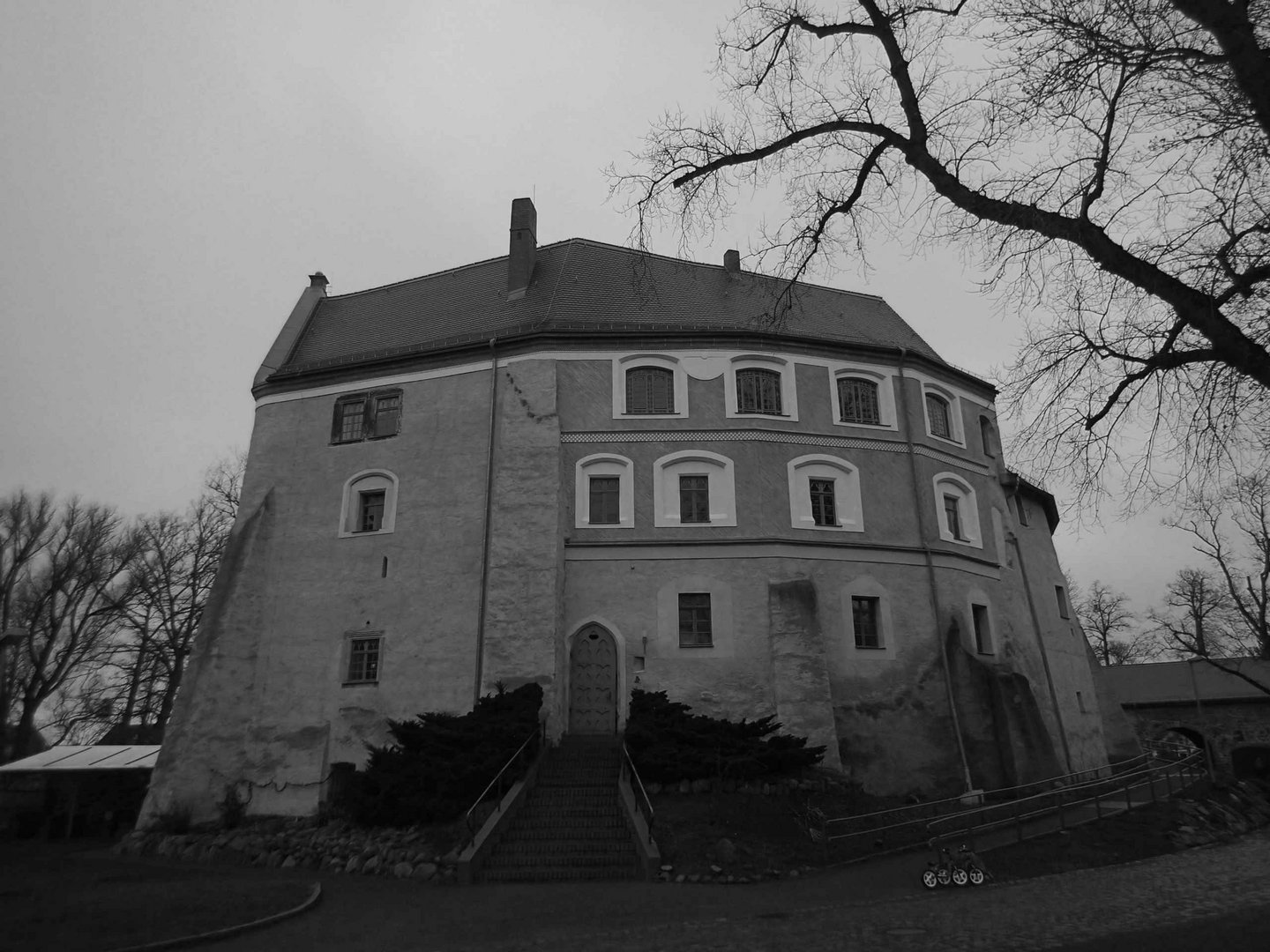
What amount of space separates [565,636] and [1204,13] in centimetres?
1689

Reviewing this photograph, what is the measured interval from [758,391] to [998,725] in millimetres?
9569

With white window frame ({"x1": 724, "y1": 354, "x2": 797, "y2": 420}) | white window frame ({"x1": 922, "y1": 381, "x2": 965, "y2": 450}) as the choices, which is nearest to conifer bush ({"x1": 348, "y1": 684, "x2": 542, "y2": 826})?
white window frame ({"x1": 724, "y1": 354, "x2": 797, "y2": 420})

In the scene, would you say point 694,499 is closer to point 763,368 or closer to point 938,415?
point 763,368

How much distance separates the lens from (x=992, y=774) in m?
20.7

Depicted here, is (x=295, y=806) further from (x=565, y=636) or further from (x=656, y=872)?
(x=656, y=872)

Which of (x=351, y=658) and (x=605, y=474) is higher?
(x=605, y=474)

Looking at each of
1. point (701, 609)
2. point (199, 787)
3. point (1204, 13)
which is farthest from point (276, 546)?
point (1204, 13)

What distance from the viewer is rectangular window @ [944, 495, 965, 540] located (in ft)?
79.2

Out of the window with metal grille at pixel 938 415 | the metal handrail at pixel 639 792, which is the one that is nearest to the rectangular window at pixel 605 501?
the metal handrail at pixel 639 792

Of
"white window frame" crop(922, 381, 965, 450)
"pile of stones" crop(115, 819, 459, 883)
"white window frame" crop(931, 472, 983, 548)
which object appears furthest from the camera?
"white window frame" crop(922, 381, 965, 450)

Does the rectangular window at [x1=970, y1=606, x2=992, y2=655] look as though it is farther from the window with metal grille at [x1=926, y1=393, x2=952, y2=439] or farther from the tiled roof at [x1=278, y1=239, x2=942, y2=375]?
the tiled roof at [x1=278, y1=239, x2=942, y2=375]

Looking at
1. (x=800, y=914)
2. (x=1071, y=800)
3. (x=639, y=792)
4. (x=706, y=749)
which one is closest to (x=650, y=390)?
(x=706, y=749)

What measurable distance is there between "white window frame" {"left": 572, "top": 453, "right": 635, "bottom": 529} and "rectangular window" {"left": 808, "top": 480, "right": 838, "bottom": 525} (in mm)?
4405

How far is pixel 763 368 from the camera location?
23781 mm
